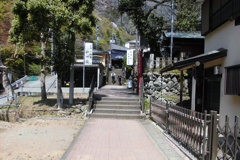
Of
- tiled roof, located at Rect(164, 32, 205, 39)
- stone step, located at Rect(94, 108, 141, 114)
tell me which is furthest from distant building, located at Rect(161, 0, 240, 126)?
tiled roof, located at Rect(164, 32, 205, 39)

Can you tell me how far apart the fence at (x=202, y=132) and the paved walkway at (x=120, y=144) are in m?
0.54

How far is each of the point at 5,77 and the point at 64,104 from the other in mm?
5045

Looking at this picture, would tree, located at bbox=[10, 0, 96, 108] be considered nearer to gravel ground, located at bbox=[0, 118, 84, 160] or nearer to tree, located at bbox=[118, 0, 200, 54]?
gravel ground, located at bbox=[0, 118, 84, 160]

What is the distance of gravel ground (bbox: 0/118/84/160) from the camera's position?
5.07m

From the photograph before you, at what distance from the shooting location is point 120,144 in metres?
5.89

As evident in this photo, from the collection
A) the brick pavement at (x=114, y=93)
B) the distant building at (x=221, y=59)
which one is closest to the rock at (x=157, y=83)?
the brick pavement at (x=114, y=93)

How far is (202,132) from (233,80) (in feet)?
9.70

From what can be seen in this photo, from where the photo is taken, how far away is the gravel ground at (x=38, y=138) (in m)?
5.07

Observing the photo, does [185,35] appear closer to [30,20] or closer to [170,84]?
[170,84]

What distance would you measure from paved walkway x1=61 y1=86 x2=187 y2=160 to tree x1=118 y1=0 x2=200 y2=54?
999 cm

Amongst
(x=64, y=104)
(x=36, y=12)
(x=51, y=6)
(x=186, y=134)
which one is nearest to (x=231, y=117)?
(x=186, y=134)

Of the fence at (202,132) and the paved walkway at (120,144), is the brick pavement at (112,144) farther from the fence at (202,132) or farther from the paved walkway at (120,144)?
the fence at (202,132)

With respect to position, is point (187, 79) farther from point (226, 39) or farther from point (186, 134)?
point (186, 134)

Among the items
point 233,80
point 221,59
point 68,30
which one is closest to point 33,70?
point 68,30
